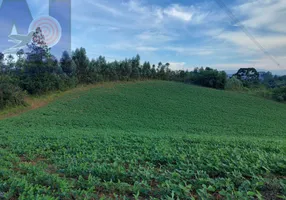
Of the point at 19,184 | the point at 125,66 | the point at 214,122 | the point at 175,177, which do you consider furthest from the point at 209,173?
the point at 125,66

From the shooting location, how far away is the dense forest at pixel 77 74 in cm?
1698

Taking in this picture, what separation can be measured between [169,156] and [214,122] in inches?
448

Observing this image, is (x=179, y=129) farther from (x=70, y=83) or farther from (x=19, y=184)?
(x=70, y=83)

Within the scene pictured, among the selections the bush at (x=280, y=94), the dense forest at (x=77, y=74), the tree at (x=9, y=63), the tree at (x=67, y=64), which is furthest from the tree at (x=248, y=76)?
the tree at (x=9, y=63)

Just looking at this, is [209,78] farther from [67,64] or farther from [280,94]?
[67,64]

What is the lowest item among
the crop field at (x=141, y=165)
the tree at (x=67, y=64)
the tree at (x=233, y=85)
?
the crop field at (x=141, y=165)

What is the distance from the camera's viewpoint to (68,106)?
16.1m

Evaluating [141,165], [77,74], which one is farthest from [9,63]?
[141,165]

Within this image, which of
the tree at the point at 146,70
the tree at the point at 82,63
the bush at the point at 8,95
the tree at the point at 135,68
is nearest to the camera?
the bush at the point at 8,95

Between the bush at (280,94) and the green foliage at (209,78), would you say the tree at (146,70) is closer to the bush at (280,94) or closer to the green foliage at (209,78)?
the green foliage at (209,78)

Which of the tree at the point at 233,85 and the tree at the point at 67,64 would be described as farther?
the tree at the point at 233,85

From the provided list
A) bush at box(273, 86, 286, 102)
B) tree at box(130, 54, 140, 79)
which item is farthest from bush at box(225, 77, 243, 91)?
tree at box(130, 54, 140, 79)

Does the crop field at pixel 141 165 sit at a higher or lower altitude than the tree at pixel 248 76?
lower

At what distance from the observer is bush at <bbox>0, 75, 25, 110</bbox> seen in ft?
45.9
